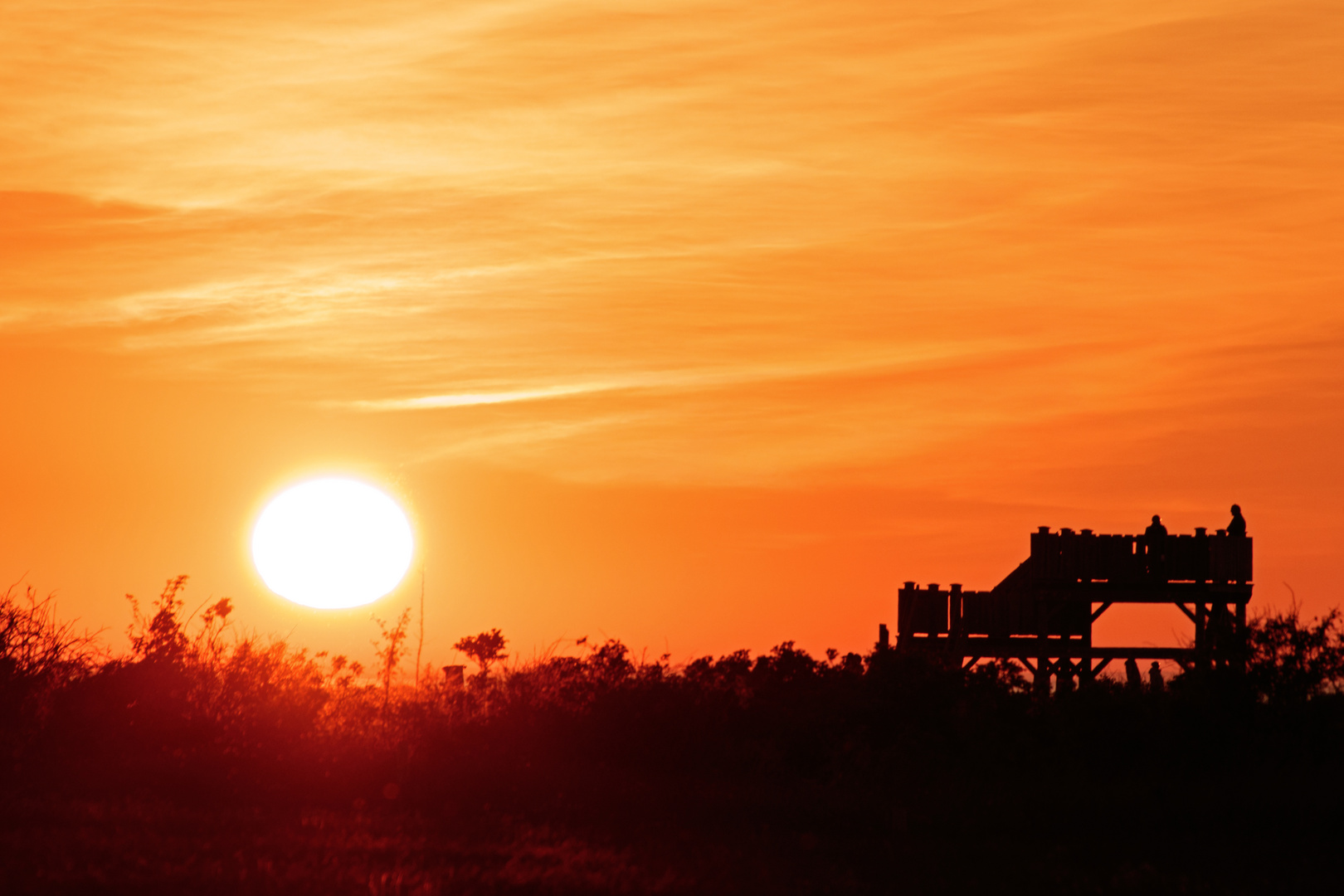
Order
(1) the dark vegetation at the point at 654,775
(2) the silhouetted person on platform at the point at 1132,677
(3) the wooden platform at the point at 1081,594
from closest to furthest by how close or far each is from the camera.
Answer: (1) the dark vegetation at the point at 654,775 → (2) the silhouetted person on platform at the point at 1132,677 → (3) the wooden platform at the point at 1081,594

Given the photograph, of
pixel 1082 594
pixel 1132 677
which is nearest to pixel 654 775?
pixel 1132 677

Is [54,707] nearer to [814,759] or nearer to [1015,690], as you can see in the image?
[814,759]

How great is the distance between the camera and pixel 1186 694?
19.5m

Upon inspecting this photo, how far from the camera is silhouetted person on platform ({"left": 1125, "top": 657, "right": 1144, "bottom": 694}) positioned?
2088cm

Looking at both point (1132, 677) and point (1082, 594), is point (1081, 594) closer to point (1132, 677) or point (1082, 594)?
point (1082, 594)

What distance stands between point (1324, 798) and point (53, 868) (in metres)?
13.1

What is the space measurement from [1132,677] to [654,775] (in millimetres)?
10683

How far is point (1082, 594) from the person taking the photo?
30391 millimetres

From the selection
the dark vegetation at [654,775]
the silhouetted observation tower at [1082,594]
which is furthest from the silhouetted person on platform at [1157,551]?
the dark vegetation at [654,775]

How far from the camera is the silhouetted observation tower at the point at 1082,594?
29625mm

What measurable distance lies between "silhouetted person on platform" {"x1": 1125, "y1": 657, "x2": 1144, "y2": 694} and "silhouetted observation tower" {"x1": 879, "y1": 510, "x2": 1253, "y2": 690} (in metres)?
0.86

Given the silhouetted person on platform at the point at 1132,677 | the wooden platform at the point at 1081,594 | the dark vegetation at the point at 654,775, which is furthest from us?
the wooden platform at the point at 1081,594

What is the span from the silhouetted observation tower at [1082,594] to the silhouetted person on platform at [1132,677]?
2.82 feet

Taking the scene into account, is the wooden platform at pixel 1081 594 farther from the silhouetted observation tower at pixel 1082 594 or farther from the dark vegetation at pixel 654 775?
the dark vegetation at pixel 654 775
